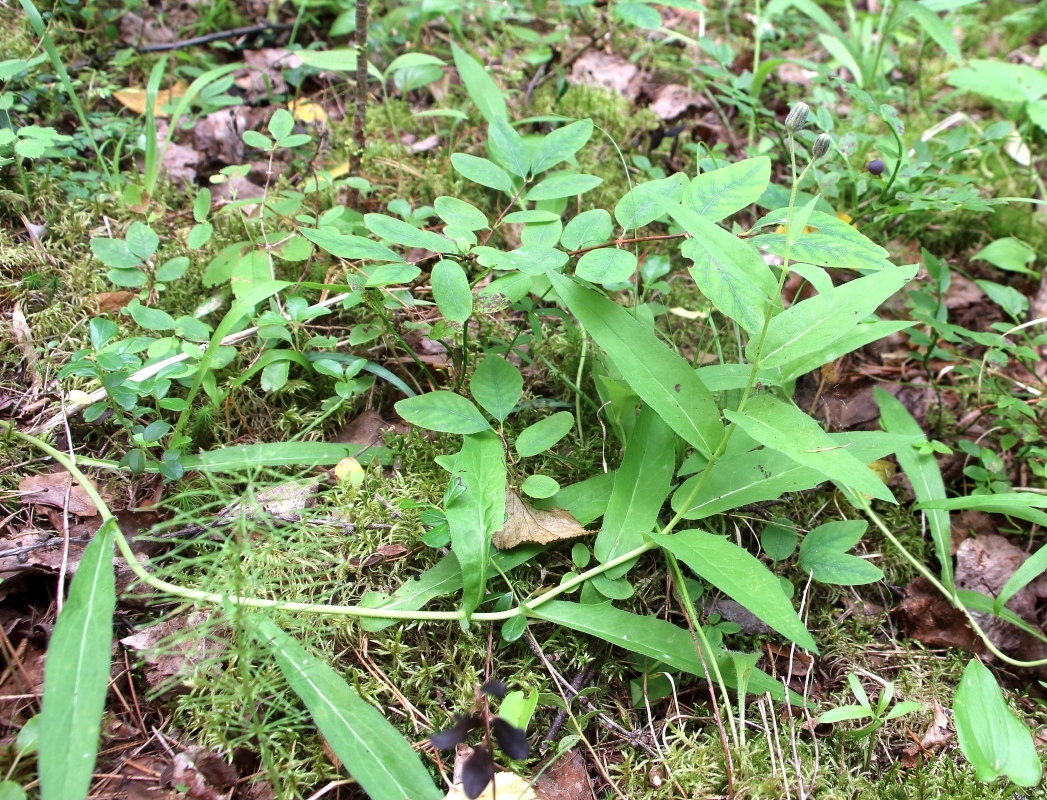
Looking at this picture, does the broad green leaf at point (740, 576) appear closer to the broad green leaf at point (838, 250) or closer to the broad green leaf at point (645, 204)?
the broad green leaf at point (838, 250)

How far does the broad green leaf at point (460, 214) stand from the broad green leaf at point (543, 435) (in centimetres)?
53

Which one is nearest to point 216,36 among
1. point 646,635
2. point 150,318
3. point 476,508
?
point 150,318

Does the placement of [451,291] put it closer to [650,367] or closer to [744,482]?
[650,367]

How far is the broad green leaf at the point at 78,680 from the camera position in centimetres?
115

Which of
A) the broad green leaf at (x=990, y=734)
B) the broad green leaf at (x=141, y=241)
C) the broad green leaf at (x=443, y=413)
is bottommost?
the broad green leaf at (x=990, y=734)

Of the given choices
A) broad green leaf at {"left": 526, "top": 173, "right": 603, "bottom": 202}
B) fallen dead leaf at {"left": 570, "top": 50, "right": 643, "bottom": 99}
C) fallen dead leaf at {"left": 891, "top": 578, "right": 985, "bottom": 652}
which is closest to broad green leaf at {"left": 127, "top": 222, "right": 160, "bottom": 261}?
broad green leaf at {"left": 526, "top": 173, "right": 603, "bottom": 202}

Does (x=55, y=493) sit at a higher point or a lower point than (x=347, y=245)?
lower

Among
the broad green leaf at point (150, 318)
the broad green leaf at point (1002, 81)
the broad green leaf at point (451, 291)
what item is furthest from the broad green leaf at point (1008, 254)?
the broad green leaf at point (150, 318)

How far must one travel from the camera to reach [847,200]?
2.71 meters

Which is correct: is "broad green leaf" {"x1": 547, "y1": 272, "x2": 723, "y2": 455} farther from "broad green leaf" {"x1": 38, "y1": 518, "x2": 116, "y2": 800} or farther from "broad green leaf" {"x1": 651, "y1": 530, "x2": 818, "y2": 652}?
"broad green leaf" {"x1": 38, "y1": 518, "x2": 116, "y2": 800}

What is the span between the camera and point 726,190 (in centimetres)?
167

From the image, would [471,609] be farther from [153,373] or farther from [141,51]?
[141,51]

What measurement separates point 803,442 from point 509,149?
1.16 m

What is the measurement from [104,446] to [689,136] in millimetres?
2362
